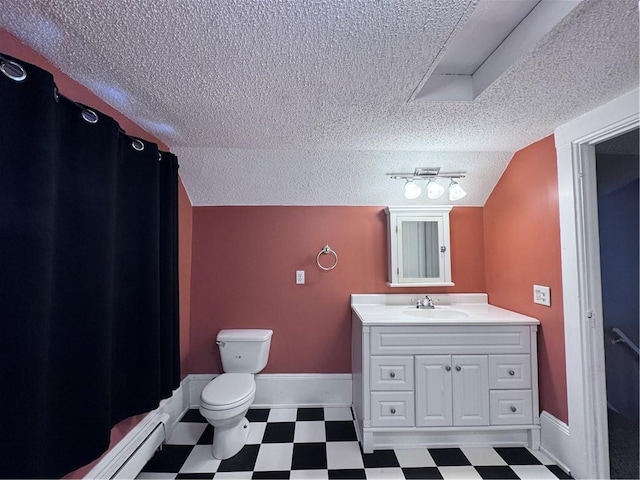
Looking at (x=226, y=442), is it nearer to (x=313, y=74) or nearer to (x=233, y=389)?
(x=233, y=389)

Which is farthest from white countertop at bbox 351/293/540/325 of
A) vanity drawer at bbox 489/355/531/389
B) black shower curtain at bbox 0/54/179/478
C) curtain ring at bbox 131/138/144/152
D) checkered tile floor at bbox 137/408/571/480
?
curtain ring at bbox 131/138/144/152

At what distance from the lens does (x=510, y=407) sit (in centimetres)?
178

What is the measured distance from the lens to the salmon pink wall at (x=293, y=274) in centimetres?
238

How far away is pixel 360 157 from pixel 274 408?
2096 millimetres

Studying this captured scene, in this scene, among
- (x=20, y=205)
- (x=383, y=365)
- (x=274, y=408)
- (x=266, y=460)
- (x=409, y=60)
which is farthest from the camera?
(x=274, y=408)

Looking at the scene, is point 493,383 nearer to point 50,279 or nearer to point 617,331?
point 617,331

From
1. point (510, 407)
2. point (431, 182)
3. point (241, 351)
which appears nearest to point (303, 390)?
point (241, 351)

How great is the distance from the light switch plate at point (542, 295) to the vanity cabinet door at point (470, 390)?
0.50m

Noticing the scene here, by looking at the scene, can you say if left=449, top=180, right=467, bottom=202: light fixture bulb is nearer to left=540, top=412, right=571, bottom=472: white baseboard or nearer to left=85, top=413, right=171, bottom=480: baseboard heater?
left=540, top=412, right=571, bottom=472: white baseboard

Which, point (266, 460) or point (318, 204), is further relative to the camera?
point (318, 204)

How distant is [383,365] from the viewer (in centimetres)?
179

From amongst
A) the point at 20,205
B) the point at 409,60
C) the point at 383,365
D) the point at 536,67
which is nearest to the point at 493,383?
the point at 383,365

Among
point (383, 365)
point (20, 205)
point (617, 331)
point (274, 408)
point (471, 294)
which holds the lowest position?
point (274, 408)

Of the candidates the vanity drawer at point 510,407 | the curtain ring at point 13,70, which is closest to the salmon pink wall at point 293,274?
the vanity drawer at point 510,407
